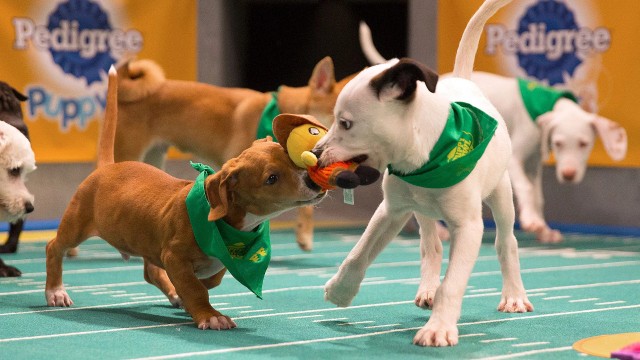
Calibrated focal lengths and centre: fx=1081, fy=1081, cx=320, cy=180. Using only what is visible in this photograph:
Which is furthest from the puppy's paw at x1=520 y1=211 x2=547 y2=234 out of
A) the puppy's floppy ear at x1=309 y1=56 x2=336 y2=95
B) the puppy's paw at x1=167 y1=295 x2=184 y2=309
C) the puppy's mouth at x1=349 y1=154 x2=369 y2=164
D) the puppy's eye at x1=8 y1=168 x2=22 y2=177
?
the puppy's mouth at x1=349 y1=154 x2=369 y2=164

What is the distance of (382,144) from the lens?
415 cm

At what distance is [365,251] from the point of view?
4.61m

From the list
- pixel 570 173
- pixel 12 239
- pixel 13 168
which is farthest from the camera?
pixel 570 173

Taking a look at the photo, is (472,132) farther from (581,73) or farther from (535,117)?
(581,73)

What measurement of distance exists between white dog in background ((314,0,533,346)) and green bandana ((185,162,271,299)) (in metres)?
0.33

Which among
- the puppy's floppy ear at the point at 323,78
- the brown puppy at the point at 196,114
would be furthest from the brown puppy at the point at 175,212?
the puppy's floppy ear at the point at 323,78

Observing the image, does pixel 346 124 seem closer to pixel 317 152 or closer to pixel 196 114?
pixel 317 152

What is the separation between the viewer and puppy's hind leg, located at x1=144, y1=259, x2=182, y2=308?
527cm

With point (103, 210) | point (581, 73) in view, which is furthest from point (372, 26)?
point (103, 210)

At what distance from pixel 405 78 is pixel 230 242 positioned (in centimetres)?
108

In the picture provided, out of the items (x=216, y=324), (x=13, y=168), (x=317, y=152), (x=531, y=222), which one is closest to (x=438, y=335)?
(x=317, y=152)

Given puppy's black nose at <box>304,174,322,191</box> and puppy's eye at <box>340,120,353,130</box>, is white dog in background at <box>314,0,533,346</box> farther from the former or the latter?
puppy's black nose at <box>304,174,322,191</box>

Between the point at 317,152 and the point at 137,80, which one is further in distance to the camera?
the point at 137,80

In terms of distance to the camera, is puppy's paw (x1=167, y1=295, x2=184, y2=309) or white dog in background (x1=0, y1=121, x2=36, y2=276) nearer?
puppy's paw (x1=167, y1=295, x2=184, y2=309)
